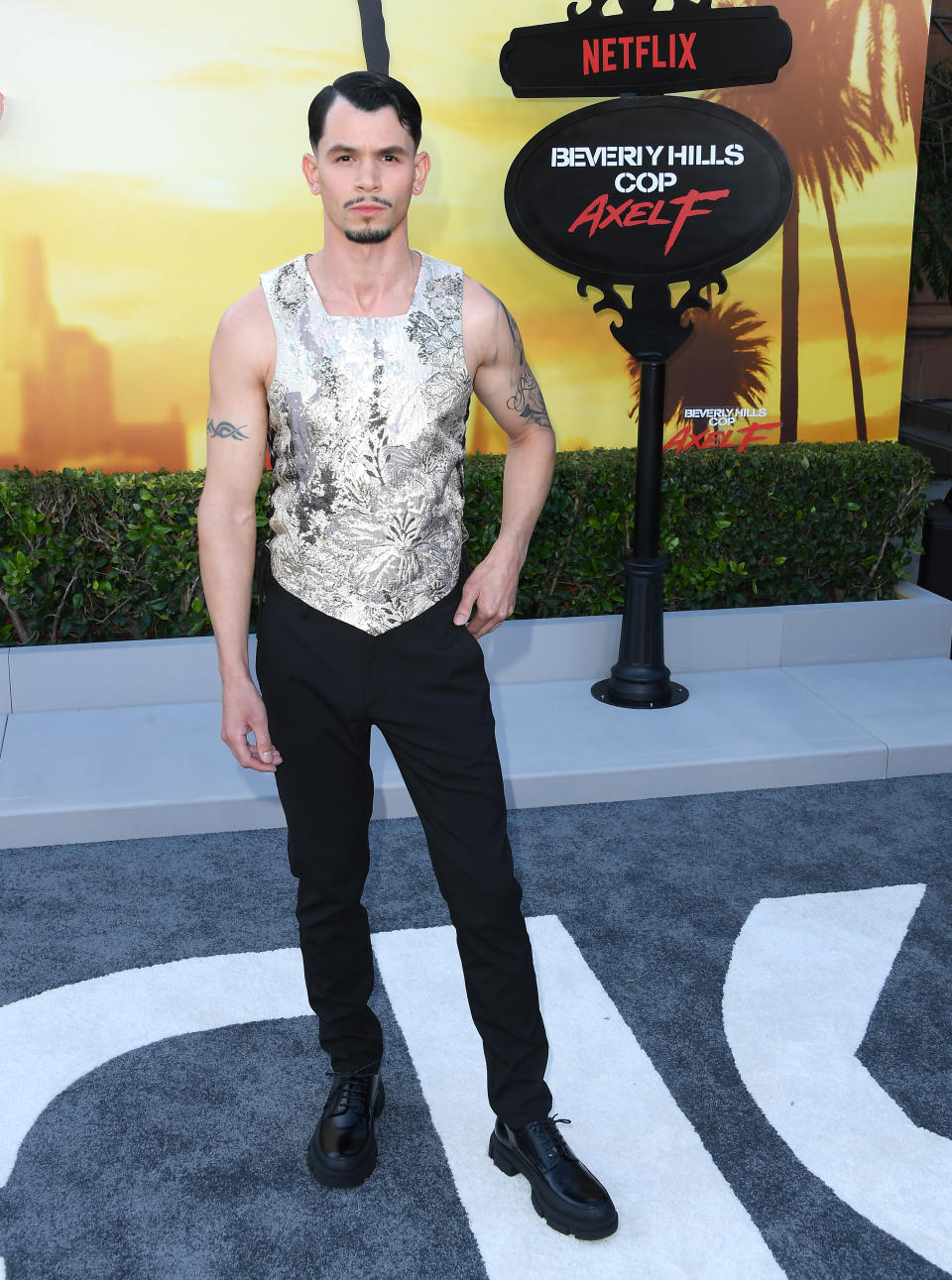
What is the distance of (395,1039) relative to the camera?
3396 mm

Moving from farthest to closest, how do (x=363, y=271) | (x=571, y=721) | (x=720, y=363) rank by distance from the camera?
(x=720, y=363), (x=571, y=721), (x=363, y=271)

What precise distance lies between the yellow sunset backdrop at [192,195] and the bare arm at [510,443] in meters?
3.87

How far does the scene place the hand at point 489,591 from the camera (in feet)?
8.76

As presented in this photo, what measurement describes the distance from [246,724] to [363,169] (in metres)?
1.18

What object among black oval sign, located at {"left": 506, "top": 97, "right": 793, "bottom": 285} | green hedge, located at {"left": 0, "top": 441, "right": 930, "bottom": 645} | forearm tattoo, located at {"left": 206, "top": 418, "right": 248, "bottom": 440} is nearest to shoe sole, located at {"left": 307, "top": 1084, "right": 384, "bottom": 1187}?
forearm tattoo, located at {"left": 206, "top": 418, "right": 248, "bottom": 440}

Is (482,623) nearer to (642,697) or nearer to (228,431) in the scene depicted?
(228,431)

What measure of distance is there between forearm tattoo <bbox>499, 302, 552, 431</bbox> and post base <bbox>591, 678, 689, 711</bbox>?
305 centimetres

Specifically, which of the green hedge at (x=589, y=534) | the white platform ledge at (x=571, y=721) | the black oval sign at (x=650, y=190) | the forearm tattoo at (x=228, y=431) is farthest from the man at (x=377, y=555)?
the green hedge at (x=589, y=534)

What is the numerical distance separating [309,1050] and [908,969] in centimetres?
183

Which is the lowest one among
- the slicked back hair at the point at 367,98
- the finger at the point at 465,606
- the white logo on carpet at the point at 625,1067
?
the white logo on carpet at the point at 625,1067

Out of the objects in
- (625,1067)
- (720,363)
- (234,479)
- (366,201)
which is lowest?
(625,1067)

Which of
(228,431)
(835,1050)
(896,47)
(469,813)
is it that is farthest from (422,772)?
(896,47)

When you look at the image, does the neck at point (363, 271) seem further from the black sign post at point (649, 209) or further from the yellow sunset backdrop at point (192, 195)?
the yellow sunset backdrop at point (192, 195)

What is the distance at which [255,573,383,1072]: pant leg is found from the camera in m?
2.60
